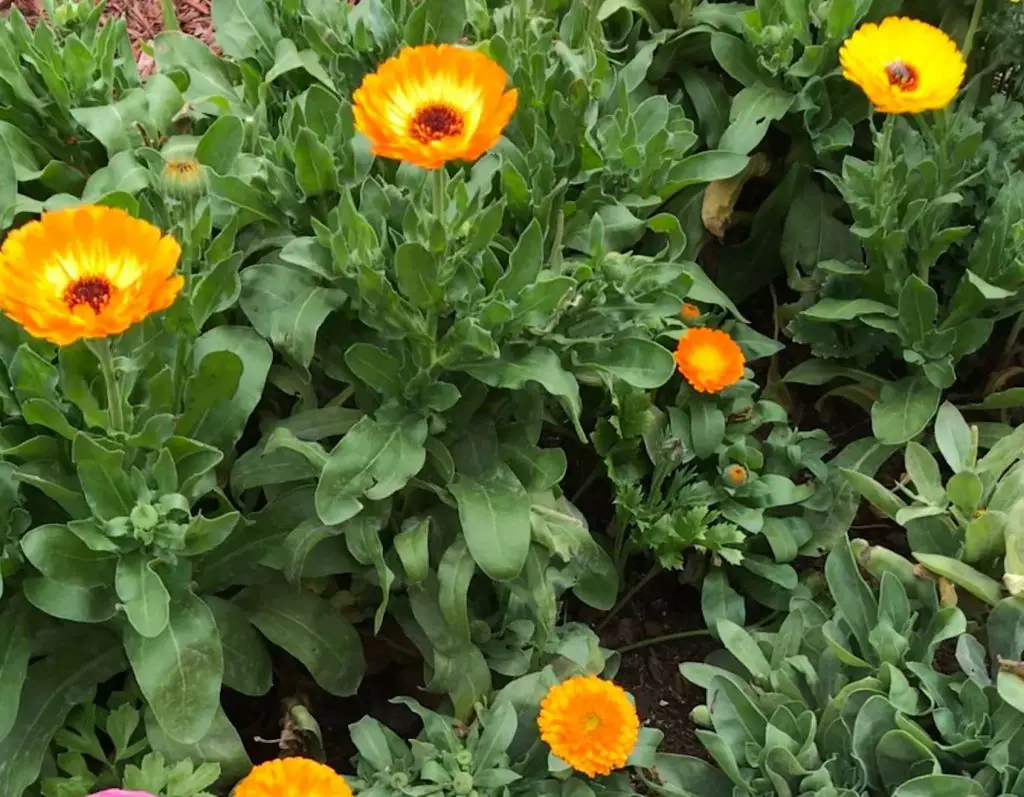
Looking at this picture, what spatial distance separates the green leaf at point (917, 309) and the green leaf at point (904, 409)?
100 mm

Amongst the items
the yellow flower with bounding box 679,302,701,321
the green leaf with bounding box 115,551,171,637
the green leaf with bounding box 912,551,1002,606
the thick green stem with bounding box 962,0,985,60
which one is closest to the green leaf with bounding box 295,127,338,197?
the green leaf with bounding box 115,551,171,637

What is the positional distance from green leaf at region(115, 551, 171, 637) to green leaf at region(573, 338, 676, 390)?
0.72 m

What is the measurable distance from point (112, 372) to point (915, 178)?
1.56 meters

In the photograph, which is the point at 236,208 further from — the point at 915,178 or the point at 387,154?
the point at 915,178

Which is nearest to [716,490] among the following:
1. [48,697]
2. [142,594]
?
[142,594]

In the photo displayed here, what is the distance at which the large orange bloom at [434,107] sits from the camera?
1227mm

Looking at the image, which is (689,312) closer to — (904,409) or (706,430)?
(706,430)

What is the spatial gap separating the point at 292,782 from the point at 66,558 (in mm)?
426

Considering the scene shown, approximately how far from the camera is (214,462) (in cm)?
144

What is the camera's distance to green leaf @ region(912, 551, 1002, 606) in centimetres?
156

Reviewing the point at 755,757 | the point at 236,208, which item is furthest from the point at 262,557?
the point at 755,757

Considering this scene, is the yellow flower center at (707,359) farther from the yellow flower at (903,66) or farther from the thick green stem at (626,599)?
the yellow flower at (903,66)

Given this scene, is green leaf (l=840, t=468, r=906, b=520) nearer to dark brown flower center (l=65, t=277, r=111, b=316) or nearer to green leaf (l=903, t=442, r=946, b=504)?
green leaf (l=903, t=442, r=946, b=504)

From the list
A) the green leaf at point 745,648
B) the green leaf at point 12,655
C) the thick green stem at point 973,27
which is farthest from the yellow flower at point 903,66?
the green leaf at point 12,655
